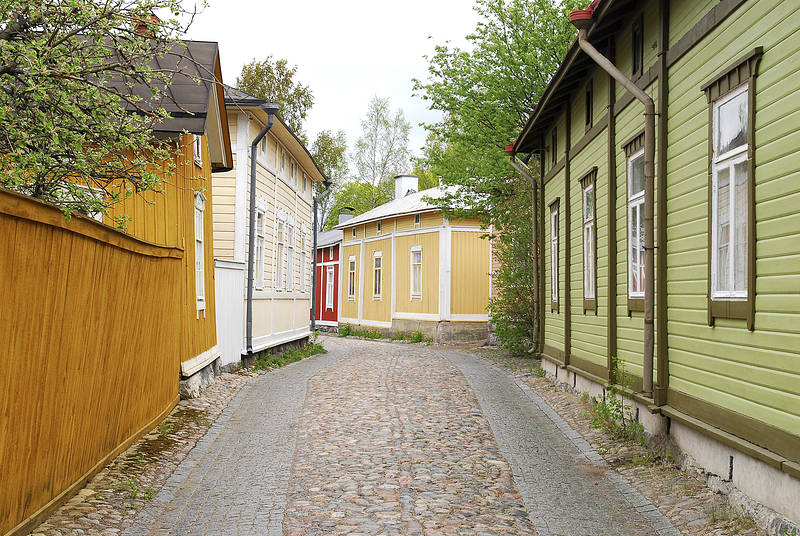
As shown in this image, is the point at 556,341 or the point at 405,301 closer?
the point at 556,341

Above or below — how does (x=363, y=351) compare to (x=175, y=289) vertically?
below

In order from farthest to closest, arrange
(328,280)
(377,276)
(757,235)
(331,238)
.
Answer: (331,238) < (328,280) < (377,276) < (757,235)

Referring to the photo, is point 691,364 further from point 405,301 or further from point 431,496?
point 405,301

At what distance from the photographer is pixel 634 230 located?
9.46 m

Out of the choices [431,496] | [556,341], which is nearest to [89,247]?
[431,496]

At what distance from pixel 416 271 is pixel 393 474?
22431 mm

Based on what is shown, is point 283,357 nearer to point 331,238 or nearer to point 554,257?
point 554,257

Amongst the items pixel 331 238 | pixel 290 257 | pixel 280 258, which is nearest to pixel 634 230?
pixel 280 258

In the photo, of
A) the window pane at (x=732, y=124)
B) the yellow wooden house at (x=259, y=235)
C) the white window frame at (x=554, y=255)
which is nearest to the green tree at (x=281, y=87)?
the yellow wooden house at (x=259, y=235)

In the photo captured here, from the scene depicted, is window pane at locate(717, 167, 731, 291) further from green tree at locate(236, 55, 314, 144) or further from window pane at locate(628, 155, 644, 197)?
green tree at locate(236, 55, 314, 144)

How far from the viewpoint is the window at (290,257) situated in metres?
22.0

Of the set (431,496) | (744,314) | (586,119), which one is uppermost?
(586,119)

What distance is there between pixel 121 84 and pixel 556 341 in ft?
27.2

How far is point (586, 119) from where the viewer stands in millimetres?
12336
